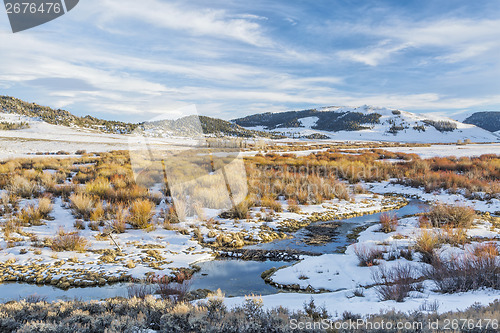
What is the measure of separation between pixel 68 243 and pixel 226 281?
15.0ft

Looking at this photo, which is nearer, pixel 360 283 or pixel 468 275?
pixel 468 275

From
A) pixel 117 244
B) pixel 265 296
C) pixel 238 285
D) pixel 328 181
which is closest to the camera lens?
pixel 265 296

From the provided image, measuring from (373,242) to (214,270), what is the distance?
178 inches

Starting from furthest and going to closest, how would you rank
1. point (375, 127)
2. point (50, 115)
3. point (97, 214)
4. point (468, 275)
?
point (375, 127), point (50, 115), point (97, 214), point (468, 275)

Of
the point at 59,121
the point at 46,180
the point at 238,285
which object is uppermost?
the point at 59,121

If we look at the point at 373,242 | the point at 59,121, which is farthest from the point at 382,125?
the point at 373,242

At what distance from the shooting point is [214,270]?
23.2 feet

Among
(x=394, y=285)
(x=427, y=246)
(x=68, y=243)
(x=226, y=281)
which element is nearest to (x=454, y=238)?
(x=427, y=246)

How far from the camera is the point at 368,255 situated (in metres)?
7.02

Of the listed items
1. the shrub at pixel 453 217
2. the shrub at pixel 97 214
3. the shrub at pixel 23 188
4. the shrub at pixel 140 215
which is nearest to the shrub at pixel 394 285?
the shrub at pixel 453 217

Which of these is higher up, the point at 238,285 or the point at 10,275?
the point at 10,275

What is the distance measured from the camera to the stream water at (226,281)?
18.6 feet

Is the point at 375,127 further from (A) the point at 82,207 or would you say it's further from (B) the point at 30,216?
(B) the point at 30,216

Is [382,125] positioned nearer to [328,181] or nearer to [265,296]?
[328,181]
